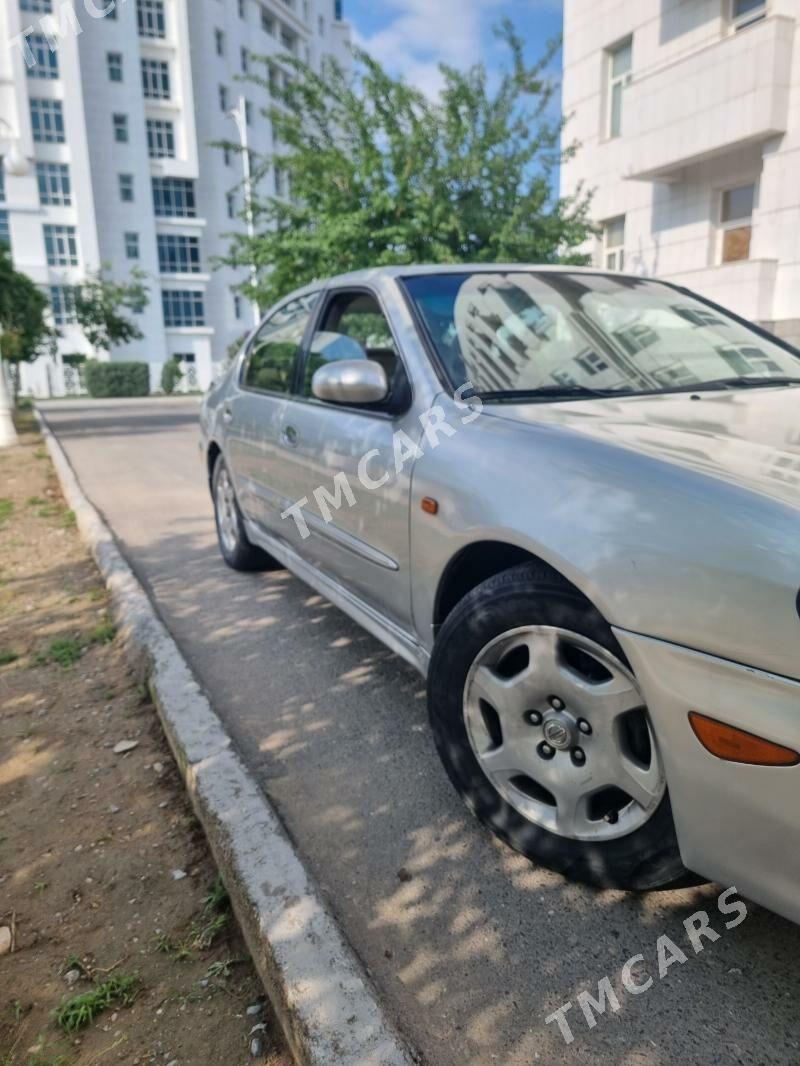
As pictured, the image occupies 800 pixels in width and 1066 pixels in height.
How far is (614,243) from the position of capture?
1553cm

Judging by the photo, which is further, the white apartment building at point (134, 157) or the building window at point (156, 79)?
the building window at point (156, 79)

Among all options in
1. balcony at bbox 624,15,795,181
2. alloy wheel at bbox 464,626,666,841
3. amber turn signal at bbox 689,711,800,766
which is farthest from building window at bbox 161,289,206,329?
amber turn signal at bbox 689,711,800,766

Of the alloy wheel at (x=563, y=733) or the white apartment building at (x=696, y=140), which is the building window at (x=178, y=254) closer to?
the white apartment building at (x=696, y=140)

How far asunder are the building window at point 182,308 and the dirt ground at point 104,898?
169 feet

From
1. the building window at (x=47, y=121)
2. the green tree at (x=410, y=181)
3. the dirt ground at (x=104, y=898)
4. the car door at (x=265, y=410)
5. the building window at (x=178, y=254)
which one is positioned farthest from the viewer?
the building window at (x=178, y=254)

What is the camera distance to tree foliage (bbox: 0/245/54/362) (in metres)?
14.7

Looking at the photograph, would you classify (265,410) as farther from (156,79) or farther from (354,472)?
(156,79)

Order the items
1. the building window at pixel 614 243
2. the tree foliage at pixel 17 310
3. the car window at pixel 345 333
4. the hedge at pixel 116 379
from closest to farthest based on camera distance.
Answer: the car window at pixel 345 333, the tree foliage at pixel 17 310, the building window at pixel 614 243, the hedge at pixel 116 379

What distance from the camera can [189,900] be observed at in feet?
7.07

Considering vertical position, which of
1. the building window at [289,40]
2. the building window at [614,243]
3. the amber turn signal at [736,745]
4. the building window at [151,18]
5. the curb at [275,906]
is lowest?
the curb at [275,906]

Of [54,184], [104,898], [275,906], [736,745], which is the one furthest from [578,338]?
Result: [54,184]

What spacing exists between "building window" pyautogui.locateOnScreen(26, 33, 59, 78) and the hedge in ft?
55.1

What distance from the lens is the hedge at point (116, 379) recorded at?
44.1 metres

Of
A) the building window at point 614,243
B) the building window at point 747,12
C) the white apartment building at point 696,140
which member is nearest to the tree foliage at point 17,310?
the white apartment building at point 696,140
